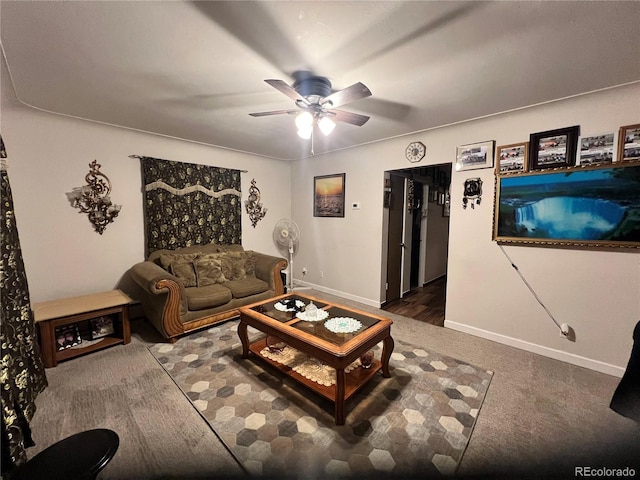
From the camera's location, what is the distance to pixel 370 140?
11.6 ft

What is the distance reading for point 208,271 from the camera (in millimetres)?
3211

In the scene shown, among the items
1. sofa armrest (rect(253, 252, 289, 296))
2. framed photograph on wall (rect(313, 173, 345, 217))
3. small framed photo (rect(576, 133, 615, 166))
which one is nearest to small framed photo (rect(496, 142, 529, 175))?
small framed photo (rect(576, 133, 615, 166))

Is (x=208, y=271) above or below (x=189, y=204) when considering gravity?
below

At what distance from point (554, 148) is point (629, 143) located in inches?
17.4

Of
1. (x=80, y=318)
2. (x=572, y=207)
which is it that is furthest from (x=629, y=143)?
(x=80, y=318)

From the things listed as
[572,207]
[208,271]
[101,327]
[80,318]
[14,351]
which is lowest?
[101,327]

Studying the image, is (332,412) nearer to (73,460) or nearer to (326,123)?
(73,460)

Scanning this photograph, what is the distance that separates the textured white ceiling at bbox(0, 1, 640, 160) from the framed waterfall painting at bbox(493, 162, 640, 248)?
0.70 m

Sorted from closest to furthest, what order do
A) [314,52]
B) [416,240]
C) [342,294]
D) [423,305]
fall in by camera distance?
[314,52], [423,305], [342,294], [416,240]

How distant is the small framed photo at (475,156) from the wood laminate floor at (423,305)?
1.90 m

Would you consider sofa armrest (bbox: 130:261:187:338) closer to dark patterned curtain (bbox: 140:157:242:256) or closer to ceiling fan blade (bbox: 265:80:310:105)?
dark patterned curtain (bbox: 140:157:242:256)

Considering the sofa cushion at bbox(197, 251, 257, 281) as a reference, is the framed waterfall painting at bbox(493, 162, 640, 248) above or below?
above

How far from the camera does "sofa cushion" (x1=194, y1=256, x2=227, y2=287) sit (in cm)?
315

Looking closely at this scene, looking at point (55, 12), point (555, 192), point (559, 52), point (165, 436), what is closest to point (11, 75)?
point (55, 12)
